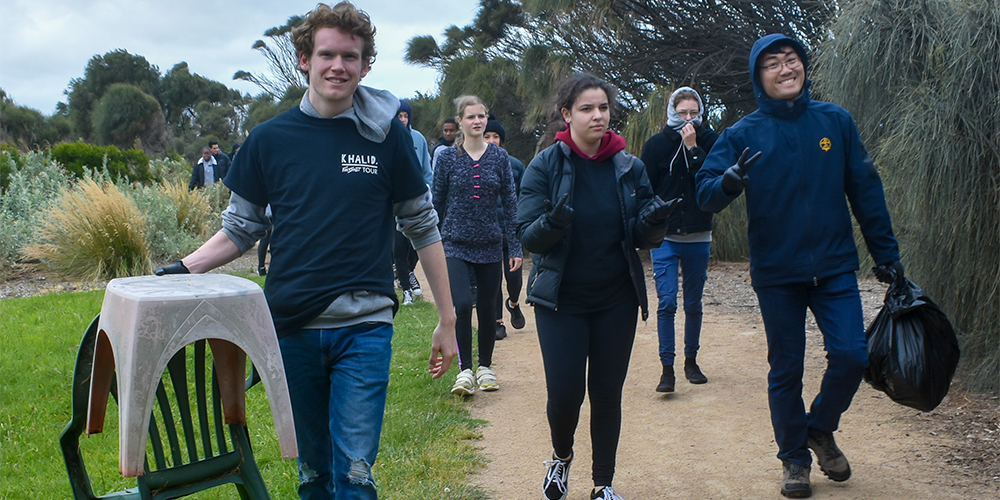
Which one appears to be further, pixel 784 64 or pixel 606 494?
pixel 784 64

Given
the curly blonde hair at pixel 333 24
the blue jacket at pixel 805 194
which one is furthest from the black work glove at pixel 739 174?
the curly blonde hair at pixel 333 24

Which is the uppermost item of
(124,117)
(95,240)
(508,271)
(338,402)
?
(124,117)

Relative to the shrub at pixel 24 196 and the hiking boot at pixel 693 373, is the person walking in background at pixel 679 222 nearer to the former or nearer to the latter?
the hiking boot at pixel 693 373

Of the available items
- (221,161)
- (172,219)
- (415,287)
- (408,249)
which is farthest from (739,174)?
(221,161)

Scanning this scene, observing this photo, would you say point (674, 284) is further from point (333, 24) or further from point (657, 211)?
point (333, 24)

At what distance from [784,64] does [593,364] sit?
1.58m

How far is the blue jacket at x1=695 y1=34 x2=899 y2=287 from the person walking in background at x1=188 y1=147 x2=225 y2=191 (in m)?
14.7

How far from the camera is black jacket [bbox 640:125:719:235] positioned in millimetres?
5379

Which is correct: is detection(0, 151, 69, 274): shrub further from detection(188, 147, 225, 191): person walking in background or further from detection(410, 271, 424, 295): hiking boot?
detection(410, 271, 424, 295): hiking boot

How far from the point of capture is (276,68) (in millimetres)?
44438

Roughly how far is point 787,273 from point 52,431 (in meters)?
4.07

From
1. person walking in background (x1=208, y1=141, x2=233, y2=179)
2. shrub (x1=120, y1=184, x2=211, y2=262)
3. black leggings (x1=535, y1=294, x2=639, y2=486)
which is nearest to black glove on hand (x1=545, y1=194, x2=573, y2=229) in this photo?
black leggings (x1=535, y1=294, x2=639, y2=486)

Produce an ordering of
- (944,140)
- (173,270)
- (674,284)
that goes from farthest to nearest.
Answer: (674,284), (944,140), (173,270)

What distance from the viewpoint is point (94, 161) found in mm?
17578
